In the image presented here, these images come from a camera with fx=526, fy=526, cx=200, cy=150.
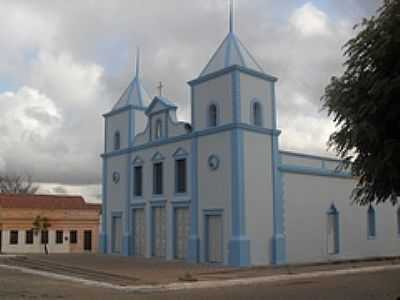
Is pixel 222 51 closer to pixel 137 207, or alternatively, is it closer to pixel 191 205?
pixel 191 205

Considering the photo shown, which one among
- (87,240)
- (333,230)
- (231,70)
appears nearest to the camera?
(231,70)

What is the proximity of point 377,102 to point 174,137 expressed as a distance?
1507 centimetres

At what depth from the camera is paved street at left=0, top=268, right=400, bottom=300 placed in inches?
501

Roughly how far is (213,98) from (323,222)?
763 centimetres

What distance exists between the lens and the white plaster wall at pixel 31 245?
37.3m

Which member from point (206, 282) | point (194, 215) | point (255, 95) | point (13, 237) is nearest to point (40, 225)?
point (13, 237)

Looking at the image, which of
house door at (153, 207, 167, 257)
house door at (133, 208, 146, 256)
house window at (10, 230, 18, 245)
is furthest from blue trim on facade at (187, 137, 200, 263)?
house window at (10, 230, 18, 245)

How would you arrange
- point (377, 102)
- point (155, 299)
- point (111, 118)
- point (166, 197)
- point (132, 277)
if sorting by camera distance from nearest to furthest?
point (377, 102) < point (155, 299) < point (132, 277) < point (166, 197) < point (111, 118)

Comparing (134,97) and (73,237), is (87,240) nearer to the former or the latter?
(73,237)

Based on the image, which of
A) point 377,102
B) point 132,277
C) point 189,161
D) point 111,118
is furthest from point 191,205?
point 377,102

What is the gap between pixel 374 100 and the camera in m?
9.66

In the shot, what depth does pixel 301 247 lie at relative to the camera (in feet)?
74.2

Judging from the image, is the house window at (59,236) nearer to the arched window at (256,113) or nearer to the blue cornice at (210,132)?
the blue cornice at (210,132)

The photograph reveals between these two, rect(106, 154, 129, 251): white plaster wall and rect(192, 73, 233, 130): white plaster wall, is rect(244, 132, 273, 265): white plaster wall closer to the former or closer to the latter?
rect(192, 73, 233, 130): white plaster wall
